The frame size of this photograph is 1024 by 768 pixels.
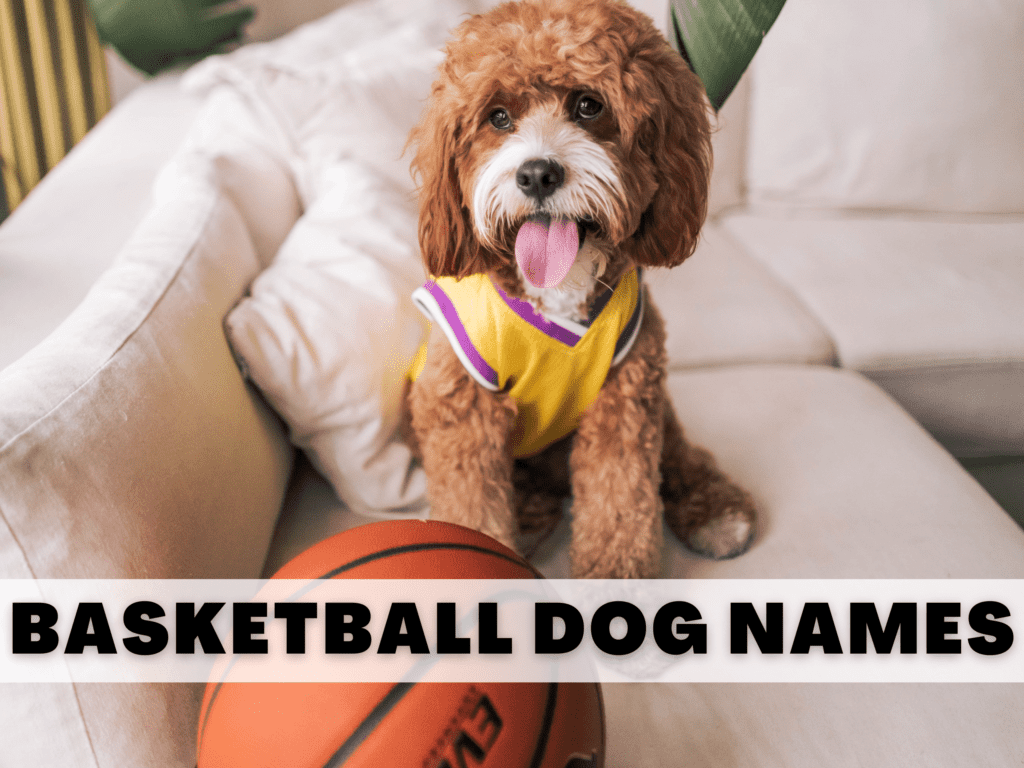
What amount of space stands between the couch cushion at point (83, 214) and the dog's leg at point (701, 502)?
41.3 inches

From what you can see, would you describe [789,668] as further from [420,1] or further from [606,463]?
[420,1]

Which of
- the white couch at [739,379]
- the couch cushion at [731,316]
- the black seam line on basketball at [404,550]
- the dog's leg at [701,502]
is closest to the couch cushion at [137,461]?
the white couch at [739,379]

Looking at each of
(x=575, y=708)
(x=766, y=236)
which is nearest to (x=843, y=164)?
(x=766, y=236)

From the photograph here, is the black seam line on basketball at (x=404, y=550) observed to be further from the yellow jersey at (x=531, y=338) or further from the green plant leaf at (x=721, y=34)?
the green plant leaf at (x=721, y=34)

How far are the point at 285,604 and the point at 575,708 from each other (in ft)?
1.01

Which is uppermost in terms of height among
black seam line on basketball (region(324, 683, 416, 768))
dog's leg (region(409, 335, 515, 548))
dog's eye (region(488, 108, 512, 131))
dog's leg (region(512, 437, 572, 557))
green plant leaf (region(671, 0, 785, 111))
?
green plant leaf (region(671, 0, 785, 111))

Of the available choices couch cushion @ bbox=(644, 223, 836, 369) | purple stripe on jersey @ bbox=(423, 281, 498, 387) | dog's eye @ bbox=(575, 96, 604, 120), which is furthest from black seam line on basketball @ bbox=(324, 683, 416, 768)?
couch cushion @ bbox=(644, 223, 836, 369)

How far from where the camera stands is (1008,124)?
1990 millimetres

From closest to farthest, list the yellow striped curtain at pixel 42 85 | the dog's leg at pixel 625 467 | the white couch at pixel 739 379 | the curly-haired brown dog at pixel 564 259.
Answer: the white couch at pixel 739 379, the curly-haired brown dog at pixel 564 259, the dog's leg at pixel 625 467, the yellow striped curtain at pixel 42 85

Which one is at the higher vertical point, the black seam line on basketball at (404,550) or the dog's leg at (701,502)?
the black seam line on basketball at (404,550)

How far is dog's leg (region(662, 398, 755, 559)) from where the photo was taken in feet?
3.80

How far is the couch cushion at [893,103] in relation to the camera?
191cm

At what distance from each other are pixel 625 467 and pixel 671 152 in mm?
466

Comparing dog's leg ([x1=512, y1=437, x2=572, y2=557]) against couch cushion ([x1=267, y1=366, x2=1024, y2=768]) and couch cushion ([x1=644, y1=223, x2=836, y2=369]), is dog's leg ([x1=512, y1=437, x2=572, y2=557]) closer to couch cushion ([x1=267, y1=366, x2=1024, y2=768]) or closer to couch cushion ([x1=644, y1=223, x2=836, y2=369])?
couch cushion ([x1=267, y1=366, x2=1024, y2=768])
